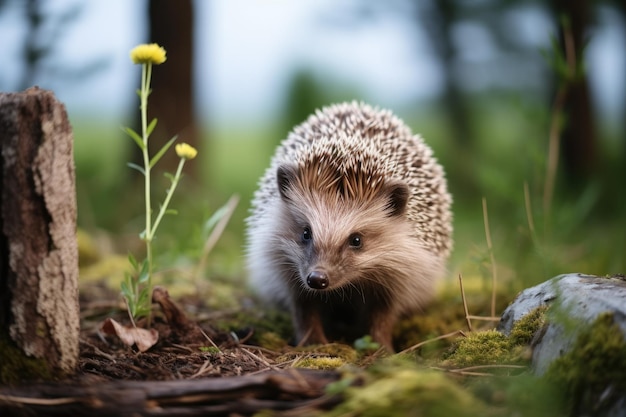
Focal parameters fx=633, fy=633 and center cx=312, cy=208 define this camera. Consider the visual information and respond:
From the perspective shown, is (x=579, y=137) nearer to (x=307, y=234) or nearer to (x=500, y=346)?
(x=307, y=234)

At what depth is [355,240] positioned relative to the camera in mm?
3646

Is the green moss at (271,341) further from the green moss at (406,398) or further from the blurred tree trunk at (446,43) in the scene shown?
the blurred tree trunk at (446,43)

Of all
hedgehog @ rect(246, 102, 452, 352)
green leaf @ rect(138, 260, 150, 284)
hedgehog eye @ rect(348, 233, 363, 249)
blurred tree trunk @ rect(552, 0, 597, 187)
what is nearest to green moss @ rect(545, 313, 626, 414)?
hedgehog @ rect(246, 102, 452, 352)

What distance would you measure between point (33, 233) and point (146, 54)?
37.7 inches

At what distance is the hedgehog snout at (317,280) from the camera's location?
3268 millimetres

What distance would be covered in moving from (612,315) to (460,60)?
991 centimetres

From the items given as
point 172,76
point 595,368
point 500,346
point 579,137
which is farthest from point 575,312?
point 579,137

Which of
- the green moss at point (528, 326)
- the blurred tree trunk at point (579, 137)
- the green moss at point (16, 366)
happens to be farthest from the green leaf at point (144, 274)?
the blurred tree trunk at point (579, 137)

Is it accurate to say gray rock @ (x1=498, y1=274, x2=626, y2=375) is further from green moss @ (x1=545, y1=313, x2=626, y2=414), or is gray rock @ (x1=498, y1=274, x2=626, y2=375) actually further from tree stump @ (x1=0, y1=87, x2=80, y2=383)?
tree stump @ (x1=0, y1=87, x2=80, y2=383)

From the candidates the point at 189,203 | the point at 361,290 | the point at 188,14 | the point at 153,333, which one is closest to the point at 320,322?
the point at 361,290

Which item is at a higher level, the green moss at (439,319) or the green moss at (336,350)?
the green moss at (336,350)

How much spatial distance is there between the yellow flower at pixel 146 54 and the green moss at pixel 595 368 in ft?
6.82

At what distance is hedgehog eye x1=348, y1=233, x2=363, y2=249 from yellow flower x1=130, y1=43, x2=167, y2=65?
1.45 metres

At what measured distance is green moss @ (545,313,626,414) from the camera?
209 centimetres
